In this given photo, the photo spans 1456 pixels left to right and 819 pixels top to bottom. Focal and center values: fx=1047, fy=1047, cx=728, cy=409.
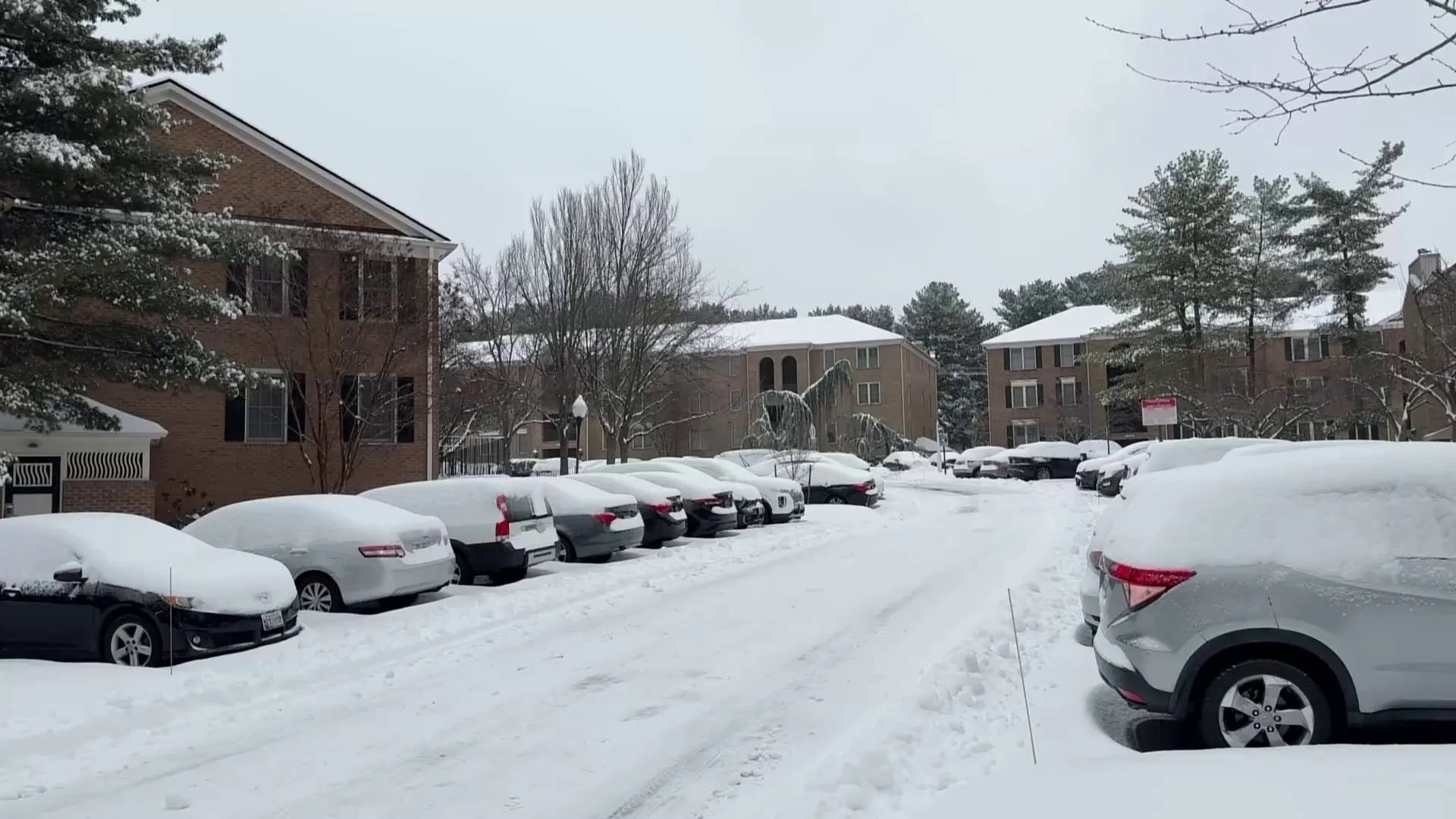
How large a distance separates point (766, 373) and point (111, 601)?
6355 cm

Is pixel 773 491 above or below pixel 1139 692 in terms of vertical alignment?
above

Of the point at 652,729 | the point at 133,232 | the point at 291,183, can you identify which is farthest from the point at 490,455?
the point at 652,729

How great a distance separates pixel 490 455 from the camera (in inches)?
1622

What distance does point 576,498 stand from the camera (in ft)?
53.6

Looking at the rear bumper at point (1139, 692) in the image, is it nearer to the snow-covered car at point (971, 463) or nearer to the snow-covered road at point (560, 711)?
the snow-covered road at point (560, 711)

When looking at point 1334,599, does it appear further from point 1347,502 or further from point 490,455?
point 490,455

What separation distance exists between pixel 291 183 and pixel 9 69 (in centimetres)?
963

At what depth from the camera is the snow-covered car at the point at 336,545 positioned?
37.7ft

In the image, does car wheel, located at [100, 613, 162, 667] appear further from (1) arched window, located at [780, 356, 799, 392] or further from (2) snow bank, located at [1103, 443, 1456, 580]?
(1) arched window, located at [780, 356, 799, 392]

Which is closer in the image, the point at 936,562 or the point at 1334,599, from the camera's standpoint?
the point at 1334,599

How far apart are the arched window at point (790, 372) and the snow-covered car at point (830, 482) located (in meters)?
40.7

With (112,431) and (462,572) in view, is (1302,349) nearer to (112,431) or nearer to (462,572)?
(462,572)

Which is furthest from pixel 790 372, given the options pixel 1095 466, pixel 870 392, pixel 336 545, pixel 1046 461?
pixel 336 545

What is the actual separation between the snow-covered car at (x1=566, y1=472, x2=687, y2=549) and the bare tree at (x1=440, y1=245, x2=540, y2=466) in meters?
10.0
